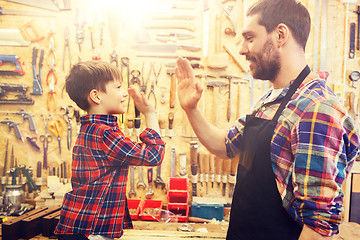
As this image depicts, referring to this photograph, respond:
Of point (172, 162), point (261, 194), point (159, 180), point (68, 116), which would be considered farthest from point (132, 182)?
point (261, 194)

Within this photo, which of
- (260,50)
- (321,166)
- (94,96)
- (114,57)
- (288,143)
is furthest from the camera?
(114,57)

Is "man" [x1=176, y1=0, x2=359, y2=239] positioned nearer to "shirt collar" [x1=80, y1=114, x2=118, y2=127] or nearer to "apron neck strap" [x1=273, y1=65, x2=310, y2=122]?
"apron neck strap" [x1=273, y1=65, x2=310, y2=122]

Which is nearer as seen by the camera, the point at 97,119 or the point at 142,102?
the point at 97,119

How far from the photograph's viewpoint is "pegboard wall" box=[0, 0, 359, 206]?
11.1ft

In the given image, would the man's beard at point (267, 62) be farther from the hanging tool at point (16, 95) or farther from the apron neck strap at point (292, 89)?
the hanging tool at point (16, 95)

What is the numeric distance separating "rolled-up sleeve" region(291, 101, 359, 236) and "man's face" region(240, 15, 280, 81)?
13.8 inches

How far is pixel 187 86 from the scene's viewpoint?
5.08 ft

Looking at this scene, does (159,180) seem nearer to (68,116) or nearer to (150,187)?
(150,187)

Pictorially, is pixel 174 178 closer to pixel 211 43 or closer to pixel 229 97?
pixel 229 97

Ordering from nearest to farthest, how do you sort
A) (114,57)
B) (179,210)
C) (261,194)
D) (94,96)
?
(261,194), (94,96), (179,210), (114,57)

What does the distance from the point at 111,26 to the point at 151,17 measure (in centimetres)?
53

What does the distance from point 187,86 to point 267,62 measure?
0.48m

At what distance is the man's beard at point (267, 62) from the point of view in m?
1.25

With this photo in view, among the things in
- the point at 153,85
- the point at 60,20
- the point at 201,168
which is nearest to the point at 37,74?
the point at 60,20
